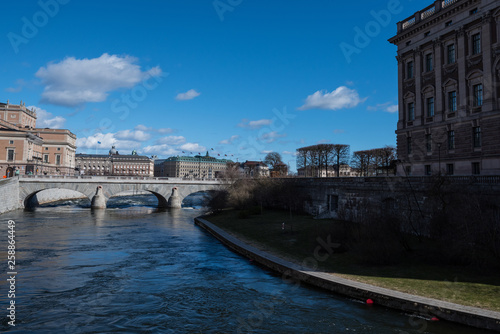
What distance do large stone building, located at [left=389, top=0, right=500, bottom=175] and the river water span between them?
79.9 ft

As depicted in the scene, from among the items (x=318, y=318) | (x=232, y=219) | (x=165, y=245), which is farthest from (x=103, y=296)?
(x=232, y=219)

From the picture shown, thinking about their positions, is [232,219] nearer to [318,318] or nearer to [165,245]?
[165,245]

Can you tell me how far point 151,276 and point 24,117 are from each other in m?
127

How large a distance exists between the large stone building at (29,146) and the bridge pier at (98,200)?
35.8m

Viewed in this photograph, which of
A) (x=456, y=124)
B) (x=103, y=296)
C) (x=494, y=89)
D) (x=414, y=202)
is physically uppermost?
(x=494, y=89)

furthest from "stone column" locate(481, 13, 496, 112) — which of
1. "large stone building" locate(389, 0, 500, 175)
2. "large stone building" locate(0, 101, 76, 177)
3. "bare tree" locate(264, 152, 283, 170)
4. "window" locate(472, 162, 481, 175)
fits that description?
"large stone building" locate(0, 101, 76, 177)

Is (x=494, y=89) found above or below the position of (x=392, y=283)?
above

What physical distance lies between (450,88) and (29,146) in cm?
10346

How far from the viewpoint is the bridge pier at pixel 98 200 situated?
230 ft

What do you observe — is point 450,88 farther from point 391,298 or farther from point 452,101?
point 391,298

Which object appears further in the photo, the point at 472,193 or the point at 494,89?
the point at 494,89

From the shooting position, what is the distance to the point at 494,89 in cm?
3484

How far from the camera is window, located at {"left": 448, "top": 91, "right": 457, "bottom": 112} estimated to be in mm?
39438

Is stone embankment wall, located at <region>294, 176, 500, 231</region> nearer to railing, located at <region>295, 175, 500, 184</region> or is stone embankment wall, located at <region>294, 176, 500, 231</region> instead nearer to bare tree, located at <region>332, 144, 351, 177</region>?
railing, located at <region>295, 175, 500, 184</region>
